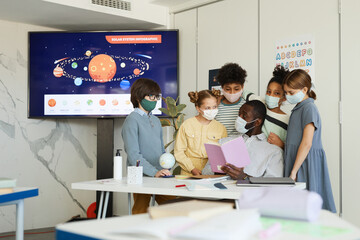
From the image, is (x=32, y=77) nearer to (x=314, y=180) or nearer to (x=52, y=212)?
(x=52, y=212)

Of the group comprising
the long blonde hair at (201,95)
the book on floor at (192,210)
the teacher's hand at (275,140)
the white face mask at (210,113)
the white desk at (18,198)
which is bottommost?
the white desk at (18,198)

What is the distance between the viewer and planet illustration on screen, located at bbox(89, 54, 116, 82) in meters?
4.73

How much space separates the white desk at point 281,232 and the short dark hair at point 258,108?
1.75 metres

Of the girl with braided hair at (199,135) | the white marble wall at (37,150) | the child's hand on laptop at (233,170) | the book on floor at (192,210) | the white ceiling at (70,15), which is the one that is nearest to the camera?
the book on floor at (192,210)

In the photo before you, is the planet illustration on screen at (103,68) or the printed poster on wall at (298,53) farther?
the planet illustration on screen at (103,68)

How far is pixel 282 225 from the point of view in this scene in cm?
→ 126

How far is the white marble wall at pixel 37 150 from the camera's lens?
185 inches

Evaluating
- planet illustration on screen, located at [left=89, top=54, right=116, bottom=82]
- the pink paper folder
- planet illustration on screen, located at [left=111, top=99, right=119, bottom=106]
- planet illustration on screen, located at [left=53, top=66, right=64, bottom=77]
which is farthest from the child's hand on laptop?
planet illustration on screen, located at [left=53, top=66, right=64, bottom=77]

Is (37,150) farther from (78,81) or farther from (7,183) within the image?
(7,183)

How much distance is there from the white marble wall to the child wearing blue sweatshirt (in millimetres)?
2196

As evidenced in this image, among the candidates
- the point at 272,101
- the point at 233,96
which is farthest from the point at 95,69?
the point at 272,101

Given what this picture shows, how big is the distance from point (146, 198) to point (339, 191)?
1.66 m

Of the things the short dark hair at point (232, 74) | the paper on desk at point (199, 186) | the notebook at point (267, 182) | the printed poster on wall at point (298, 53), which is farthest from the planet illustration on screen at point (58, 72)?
the notebook at point (267, 182)

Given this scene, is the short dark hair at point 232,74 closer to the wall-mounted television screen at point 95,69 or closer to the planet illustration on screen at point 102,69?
the wall-mounted television screen at point 95,69
